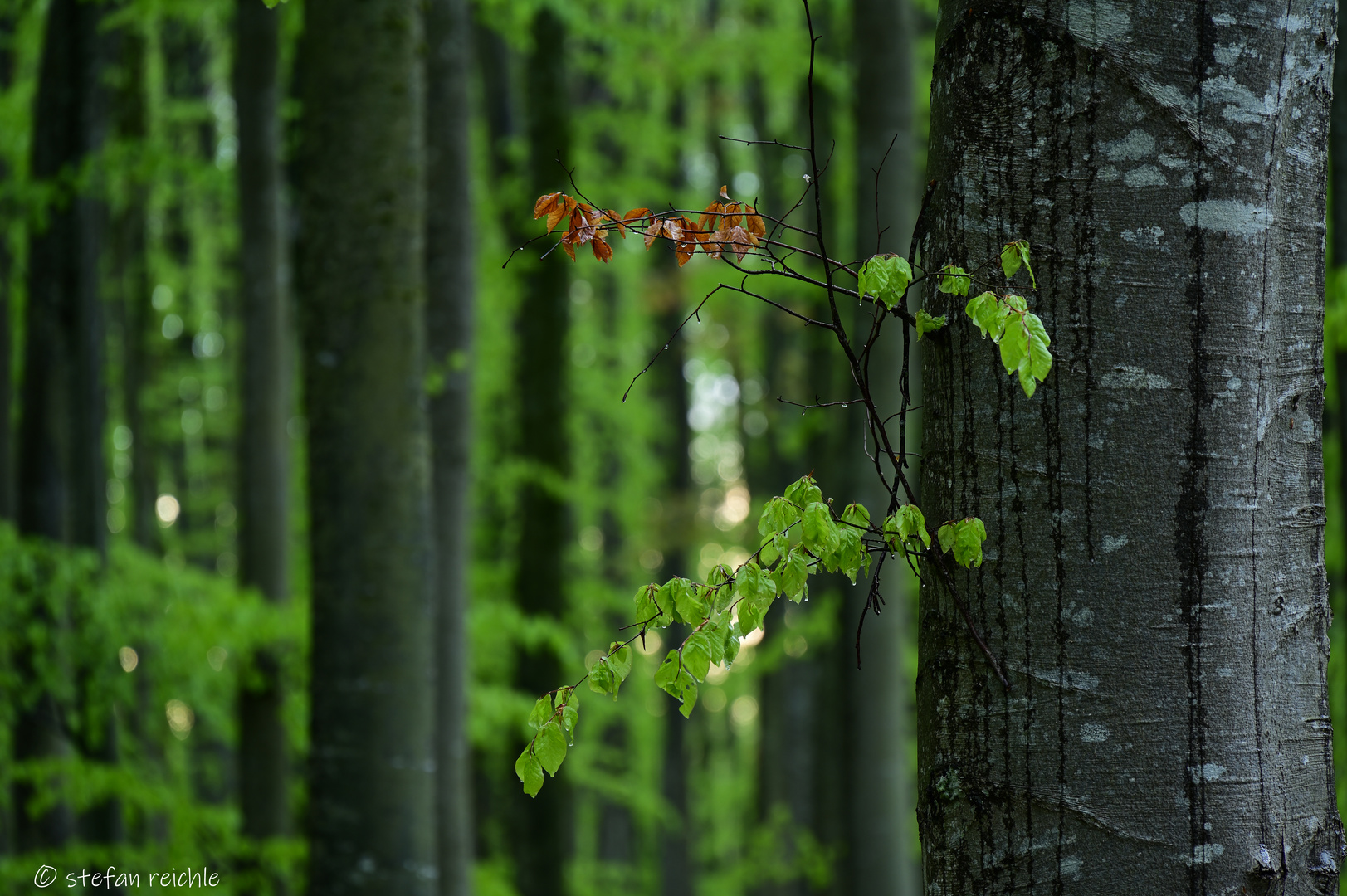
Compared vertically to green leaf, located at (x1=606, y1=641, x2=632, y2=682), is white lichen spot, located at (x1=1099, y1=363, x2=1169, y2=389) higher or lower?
higher

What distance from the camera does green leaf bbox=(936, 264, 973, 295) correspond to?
4.66ft

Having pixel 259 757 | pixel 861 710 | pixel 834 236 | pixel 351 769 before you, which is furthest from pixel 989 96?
pixel 834 236

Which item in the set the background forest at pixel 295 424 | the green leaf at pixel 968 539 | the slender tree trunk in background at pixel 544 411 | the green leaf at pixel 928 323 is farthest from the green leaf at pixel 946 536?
the slender tree trunk in background at pixel 544 411

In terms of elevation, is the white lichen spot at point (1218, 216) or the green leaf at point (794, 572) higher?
the white lichen spot at point (1218, 216)

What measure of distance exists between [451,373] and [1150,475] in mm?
5165

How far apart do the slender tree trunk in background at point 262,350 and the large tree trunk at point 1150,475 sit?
20.4ft

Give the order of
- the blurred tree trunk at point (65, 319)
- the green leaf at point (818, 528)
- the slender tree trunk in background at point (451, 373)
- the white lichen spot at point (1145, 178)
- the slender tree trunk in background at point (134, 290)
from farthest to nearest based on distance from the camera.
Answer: the slender tree trunk in background at point (134, 290) < the blurred tree trunk at point (65, 319) < the slender tree trunk in background at point (451, 373) < the green leaf at point (818, 528) < the white lichen spot at point (1145, 178)

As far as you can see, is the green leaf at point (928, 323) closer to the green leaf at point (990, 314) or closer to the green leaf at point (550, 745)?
the green leaf at point (990, 314)

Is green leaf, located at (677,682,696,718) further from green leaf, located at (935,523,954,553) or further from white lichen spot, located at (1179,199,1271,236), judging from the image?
white lichen spot, located at (1179,199,1271,236)

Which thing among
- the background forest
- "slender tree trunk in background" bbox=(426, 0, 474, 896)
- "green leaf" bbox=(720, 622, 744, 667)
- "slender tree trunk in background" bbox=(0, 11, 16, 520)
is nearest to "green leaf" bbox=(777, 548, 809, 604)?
"green leaf" bbox=(720, 622, 744, 667)

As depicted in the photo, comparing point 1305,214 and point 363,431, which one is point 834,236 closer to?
point 363,431

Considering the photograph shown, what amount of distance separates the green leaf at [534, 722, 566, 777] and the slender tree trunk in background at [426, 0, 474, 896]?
4295 mm

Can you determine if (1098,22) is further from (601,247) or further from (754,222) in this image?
(601,247)

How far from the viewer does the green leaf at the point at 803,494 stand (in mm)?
1626
